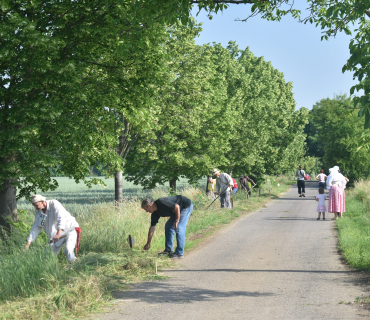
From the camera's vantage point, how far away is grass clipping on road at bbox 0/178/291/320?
679 cm

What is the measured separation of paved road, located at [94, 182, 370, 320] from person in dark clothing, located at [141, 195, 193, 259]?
0.40 meters

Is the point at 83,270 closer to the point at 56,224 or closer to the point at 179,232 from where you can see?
the point at 56,224

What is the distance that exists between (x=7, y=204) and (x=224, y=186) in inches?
447

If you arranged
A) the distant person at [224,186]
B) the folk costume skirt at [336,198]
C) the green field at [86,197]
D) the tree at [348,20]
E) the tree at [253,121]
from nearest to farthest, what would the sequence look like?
1. the tree at [348,20]
2. the folk costume skirt at [336,198]
3. the green field at [86,197]
4. the distant person at [224,186]
5. the tree at [253,121]

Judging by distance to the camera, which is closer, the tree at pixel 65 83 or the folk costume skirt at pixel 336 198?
the tree at pixel 65 83

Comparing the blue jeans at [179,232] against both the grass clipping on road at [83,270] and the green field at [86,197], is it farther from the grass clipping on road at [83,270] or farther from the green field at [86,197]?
the green field at [86,197]

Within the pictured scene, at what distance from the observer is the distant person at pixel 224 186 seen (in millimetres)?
21500

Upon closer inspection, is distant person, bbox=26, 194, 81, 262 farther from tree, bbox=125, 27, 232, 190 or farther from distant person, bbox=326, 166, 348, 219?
tree, bbox=125, 27, 232, 190

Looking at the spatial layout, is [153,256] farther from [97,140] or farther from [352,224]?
[352,224]

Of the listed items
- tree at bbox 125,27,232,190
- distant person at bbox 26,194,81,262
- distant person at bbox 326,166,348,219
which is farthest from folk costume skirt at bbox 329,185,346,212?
distant person at bbox 26,194,81,262

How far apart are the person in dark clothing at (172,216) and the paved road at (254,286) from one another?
0.40 meters

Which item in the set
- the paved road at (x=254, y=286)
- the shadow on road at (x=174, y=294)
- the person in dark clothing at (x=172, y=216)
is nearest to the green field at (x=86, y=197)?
the person in dark clothing at (x=172, y=216)

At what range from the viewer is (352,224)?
15.6 metres

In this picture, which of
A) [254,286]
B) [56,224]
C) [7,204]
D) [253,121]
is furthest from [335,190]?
[253,121]
